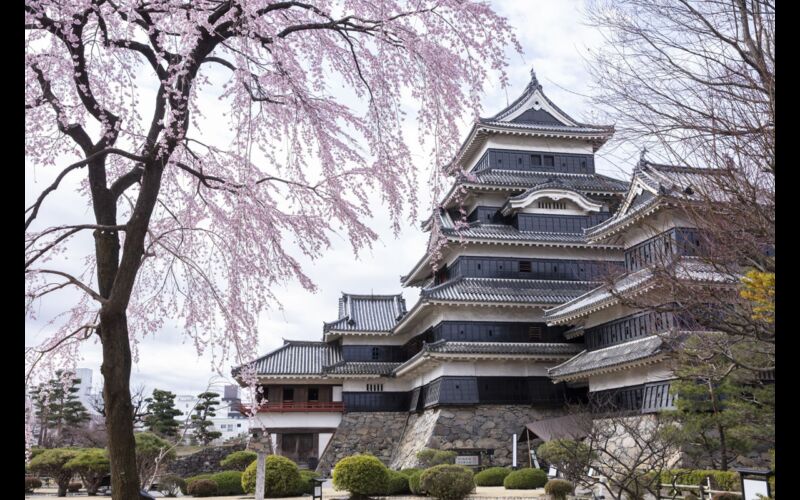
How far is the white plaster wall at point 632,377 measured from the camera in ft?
63.8

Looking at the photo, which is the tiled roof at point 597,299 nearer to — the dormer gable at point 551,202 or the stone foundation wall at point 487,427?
the stone foundation wall at point 487,427

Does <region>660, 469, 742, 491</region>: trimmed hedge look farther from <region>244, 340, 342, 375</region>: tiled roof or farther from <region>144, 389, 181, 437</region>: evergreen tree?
<region>144, 389, 181, 437</region>: evergreen tree

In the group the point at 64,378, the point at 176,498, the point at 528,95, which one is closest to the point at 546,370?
the point at 528,95

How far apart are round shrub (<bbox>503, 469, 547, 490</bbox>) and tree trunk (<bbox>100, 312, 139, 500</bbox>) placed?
17342 millimetres

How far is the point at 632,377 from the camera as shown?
21062 millimetres

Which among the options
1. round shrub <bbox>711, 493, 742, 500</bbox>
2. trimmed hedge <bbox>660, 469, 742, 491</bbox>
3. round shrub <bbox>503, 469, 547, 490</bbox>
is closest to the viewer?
round shrub <bbox>711, 493, 742, 500</bbox>

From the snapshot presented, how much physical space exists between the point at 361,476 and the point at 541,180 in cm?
1618

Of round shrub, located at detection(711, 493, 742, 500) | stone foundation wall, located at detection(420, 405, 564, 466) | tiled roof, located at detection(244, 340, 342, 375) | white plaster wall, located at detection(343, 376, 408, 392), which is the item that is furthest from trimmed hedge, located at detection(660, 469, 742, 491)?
tiled roof, located at detection(244, 340, 342, 375)

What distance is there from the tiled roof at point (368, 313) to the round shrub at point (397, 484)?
12.3 meters

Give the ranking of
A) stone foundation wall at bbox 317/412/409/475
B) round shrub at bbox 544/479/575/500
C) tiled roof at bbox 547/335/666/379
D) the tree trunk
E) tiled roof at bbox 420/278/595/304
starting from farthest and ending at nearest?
stone foundation wall at bbox 317/412/409/475, tiled roof at bbox 420/278/595/304, tiled roof at bbox 547/335/666/379, round shrub at bbox 544/479/575/500, the tree trunk

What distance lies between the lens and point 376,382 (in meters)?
33.5

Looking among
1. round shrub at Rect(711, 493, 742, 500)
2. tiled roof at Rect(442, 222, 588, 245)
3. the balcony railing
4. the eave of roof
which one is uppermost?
tiled roof at Rect(442, 222, 588, 245)

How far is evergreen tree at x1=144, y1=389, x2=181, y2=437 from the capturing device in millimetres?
37375

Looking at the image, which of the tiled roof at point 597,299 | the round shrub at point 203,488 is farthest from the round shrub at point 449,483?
the round shrub at point 203,488
